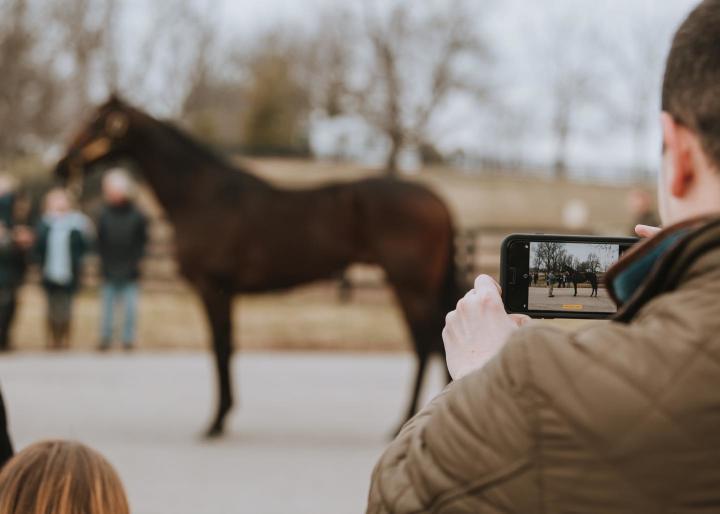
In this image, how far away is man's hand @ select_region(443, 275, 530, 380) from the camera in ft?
3.93

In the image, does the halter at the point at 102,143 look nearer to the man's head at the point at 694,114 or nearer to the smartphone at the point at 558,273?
the smartphone at the point at 558,273

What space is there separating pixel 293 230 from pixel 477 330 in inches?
226

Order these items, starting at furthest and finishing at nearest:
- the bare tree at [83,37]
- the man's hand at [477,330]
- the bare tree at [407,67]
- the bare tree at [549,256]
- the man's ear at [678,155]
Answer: the bare tree at [407,67], the bare tree at [83,37], the bare tree at [549,256], the man's hand at [477,330], the man's ear at [678,155]

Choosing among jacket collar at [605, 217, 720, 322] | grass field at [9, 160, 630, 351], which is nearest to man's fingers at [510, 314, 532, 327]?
jacket collar at [605, 217, 720, 322]

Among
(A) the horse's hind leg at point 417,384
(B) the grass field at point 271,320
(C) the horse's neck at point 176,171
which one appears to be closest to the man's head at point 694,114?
(A) the horse's hind leg at point 417,384

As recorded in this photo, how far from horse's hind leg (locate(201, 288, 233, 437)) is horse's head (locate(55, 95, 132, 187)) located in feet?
4.84

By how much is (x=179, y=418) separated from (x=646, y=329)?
644 cm

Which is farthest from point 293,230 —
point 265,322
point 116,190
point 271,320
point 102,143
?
point 271,320

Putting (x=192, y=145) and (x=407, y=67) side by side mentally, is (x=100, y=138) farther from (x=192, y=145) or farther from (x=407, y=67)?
(x=407, y=67)

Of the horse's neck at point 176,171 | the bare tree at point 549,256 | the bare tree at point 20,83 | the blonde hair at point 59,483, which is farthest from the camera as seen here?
the bare tree at point 20,83

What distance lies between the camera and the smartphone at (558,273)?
4.80ft

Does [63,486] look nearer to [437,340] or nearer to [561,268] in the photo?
[561,268]

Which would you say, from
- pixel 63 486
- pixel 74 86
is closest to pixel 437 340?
pixel 63 486

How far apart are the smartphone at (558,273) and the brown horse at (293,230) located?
5251 millimetres
